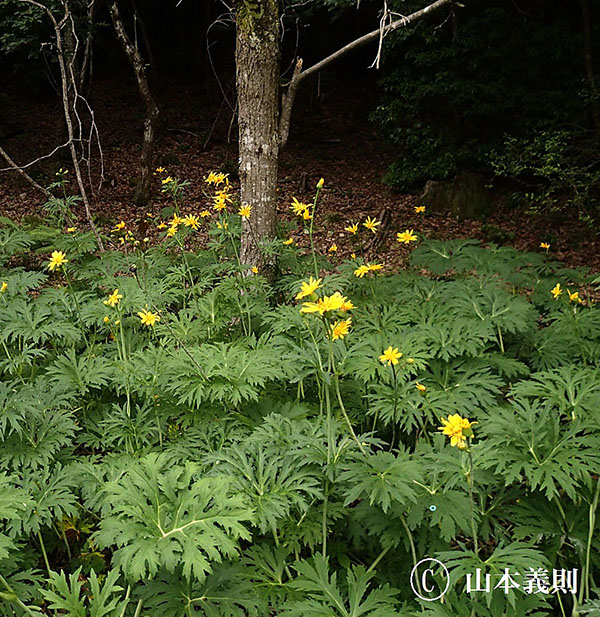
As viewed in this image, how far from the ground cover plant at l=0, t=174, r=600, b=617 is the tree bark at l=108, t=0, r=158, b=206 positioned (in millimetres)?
4250

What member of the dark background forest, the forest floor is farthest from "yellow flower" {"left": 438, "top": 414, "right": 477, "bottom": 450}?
the dark background forest

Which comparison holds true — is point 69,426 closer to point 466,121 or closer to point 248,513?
point 248,513

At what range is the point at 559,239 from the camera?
6.92m

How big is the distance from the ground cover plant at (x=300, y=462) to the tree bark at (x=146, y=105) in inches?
167

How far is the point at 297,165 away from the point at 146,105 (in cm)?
283

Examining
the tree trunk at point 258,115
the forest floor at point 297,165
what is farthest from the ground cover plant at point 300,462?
the forest floor at point 297,165

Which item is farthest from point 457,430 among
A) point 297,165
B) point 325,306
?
point 297,165

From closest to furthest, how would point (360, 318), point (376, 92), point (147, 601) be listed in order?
point (147, 601) → point (360, 318) → point (376, 92)

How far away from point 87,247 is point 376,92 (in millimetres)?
8937

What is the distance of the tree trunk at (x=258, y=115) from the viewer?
3.90 m

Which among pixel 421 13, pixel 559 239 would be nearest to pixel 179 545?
pixel 421 13

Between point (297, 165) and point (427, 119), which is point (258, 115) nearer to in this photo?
point (427, 119)

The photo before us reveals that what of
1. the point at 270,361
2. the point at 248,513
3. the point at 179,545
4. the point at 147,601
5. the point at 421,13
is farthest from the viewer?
the point at 421,13

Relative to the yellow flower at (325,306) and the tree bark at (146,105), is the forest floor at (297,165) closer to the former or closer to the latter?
the tree bark at (146,105)
